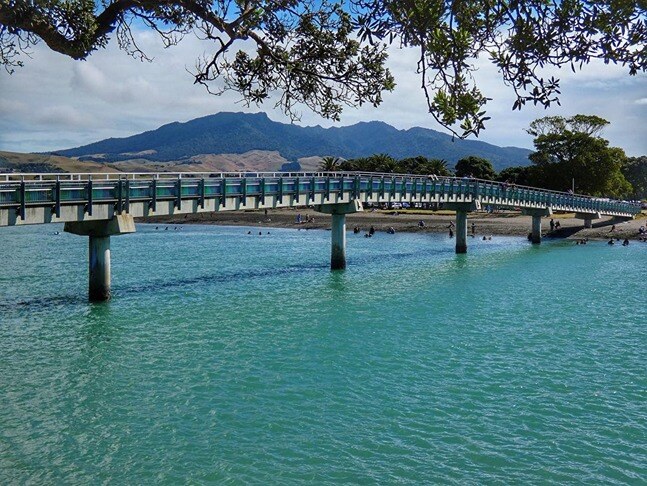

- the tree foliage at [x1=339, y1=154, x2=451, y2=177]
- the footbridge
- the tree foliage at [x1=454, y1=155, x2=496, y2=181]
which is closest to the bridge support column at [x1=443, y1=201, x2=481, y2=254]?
the footbridge

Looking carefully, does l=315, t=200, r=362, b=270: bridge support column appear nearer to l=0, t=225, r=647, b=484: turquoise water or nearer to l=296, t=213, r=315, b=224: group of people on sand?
l=0, t=225, r=647, b=484: turquoise water

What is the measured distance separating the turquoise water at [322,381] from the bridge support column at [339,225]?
787cm

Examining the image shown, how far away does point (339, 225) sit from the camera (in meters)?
54.5

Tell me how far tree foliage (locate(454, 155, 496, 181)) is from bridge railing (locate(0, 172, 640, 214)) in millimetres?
63194

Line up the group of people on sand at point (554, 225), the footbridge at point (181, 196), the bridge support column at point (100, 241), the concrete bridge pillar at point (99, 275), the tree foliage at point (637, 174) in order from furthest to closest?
the tree foliage at point (637, 174) → the group of people on sand at point (554, 225) → the concrete bridge pillar at point (99, 275) → the bridge support column at point (100, 241) → the footbridge at point (181, 196)

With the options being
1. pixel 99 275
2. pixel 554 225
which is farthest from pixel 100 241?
pixel 554 225

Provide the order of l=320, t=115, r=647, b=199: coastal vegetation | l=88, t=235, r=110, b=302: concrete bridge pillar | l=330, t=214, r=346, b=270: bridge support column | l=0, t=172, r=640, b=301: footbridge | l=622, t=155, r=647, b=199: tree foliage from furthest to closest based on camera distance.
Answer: l=622, t=155, r=647, b=199: tree foliage
l=320, t=115, r=647, b=199: coastal vegetation
l=330, t=214, r=346, b=270: bridge support column
l=88, t=235, r=110, b=302: concrete bridge pillar
l=0, t=172, r=640, b=301: footbridge

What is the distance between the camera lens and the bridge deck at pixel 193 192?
32.0m

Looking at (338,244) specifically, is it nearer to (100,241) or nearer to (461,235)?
(461,235)

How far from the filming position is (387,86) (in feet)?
43.1

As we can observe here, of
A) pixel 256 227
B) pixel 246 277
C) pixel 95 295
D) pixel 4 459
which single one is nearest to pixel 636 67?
pixel 4 459

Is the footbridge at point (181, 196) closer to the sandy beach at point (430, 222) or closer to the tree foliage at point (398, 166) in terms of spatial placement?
the sandy beach at point (430, 222)

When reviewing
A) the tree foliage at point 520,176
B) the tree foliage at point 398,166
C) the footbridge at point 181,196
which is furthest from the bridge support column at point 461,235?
the tree foliage at point 398,166

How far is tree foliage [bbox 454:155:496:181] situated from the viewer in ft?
465
